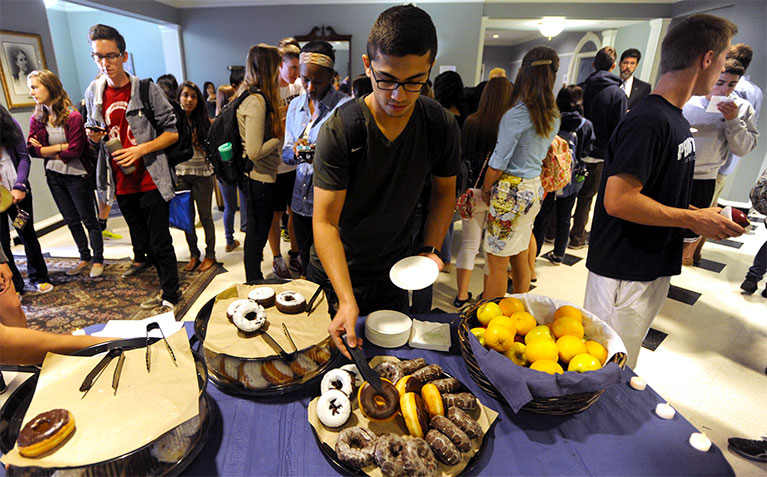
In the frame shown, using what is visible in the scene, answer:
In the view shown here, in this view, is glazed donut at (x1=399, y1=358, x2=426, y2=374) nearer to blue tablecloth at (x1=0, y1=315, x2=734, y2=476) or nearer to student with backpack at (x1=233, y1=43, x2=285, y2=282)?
blue tablecloth at (x1=0, y1=315, x2=734, y2=476)

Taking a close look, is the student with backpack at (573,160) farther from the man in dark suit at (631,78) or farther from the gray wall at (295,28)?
the gray wall at (295,28)

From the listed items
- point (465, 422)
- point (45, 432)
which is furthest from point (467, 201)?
point (45, 432)

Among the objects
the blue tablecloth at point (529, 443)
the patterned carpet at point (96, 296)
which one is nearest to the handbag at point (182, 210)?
the patterned carpet at point (96, 296)

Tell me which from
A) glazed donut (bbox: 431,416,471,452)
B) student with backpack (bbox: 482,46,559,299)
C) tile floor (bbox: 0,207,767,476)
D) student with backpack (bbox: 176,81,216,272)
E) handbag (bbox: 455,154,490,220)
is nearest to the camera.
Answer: glazed donut (bbox: 431,416,471,452)

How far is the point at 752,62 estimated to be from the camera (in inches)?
173

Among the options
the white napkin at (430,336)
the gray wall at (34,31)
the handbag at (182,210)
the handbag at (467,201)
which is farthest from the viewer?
the gray wall at (34,31)

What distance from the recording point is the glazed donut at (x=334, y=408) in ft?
2.50

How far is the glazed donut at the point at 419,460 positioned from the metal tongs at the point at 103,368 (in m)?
0.58

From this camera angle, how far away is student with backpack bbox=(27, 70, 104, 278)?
2553mm

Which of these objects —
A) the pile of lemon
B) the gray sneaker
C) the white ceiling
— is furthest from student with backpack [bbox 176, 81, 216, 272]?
the white ceiling

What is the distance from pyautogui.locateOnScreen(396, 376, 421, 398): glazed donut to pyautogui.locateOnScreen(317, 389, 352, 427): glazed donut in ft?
0.36

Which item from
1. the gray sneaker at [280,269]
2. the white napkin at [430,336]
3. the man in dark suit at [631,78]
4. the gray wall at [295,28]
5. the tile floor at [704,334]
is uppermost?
the gray wall at [295,28]

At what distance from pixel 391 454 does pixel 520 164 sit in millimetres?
1733

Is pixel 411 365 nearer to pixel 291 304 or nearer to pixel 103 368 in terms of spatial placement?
pixel 291 304
